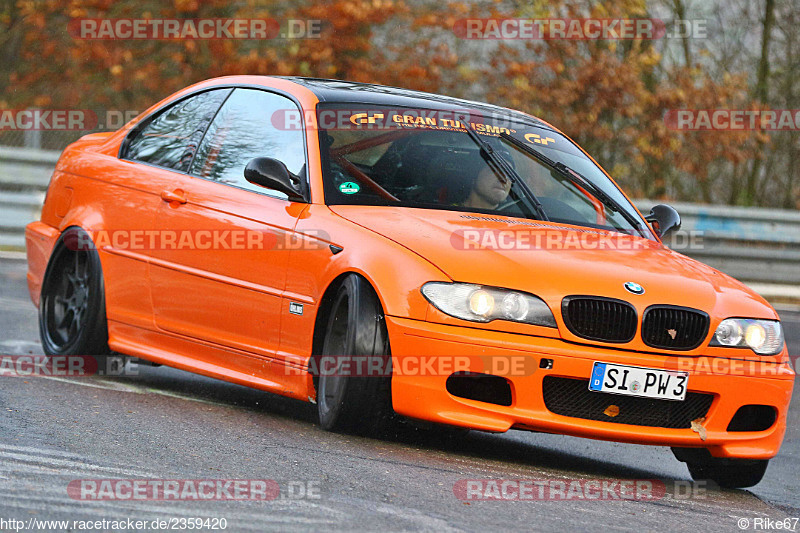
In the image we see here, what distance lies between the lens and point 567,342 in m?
5.20

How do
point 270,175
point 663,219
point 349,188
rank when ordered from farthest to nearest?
point 663,219 → point 349,188 → point 270,175

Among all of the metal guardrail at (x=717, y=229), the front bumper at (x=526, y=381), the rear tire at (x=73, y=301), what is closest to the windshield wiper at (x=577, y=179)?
the front bumper at (x=526, y=381)

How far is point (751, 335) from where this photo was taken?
5.57 meters

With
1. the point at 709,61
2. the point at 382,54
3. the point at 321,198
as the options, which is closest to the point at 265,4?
the point at 382,54

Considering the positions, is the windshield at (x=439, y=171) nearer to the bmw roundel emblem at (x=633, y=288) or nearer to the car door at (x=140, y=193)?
the bmw roundel emblem at (x=633, y=288)

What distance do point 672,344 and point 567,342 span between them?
0.47 metres

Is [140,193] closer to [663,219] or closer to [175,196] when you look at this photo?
[175,196]

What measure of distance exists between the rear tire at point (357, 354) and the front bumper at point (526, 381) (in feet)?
0.27

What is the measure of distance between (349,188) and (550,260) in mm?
1139

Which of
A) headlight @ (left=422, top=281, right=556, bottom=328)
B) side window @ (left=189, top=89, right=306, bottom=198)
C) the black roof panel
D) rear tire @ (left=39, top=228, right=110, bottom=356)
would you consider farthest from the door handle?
headlight @ (left=422, top=281, right=556, bottom=328)

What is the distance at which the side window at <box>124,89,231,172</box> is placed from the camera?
7090 mm

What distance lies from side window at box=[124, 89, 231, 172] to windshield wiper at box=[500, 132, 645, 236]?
1.61 m

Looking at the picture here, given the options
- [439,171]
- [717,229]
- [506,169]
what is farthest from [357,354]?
[717,229]

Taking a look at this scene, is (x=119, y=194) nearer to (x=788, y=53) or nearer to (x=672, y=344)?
(x=672, y=344)
